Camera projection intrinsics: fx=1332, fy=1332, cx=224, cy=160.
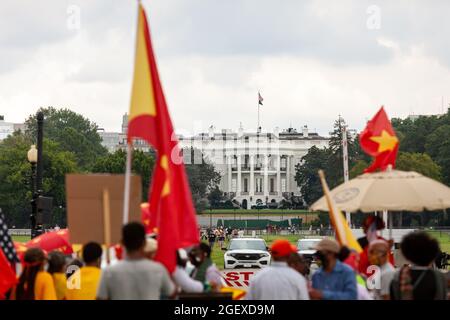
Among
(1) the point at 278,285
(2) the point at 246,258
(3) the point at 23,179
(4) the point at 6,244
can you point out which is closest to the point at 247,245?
(2) the point at 246,258

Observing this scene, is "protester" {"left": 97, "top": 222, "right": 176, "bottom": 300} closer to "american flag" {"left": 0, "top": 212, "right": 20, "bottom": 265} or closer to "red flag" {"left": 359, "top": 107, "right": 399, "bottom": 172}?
"american flag" {"left": 0, "top": 212, "right": 20, "bottom": 265}

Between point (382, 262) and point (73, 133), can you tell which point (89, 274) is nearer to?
point (382, 262)

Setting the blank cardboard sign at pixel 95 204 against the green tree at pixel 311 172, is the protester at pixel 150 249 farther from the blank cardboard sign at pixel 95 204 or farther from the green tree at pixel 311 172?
the green tree at pixel 311 172

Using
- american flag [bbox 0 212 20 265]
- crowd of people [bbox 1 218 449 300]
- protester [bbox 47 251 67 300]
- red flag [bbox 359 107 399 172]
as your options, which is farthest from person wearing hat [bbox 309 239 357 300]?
red flag [bbox 359 107 399 172]

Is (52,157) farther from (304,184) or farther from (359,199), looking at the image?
(359,199)

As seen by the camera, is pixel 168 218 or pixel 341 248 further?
pixel 341 248

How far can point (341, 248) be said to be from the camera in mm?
13141

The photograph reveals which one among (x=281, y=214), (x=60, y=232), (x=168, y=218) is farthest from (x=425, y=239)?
(x=281, y=214)

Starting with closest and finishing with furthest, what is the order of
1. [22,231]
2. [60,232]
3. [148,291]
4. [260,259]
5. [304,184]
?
[148,291], [60,232], [260,259], [22,231], [304,184]

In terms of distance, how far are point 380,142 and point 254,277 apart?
5540 millimetres

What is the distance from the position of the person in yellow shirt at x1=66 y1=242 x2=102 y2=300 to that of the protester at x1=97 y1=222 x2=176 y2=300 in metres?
2.05

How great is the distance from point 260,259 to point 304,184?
147 meters

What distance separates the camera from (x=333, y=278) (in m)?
12.3
